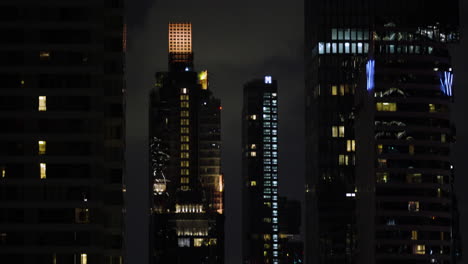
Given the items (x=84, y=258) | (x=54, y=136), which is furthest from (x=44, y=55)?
(x=84, y=258)

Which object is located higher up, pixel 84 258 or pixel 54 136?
pixel 54 136

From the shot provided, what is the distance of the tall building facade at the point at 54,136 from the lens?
139 meters

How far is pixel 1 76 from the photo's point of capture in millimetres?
144250

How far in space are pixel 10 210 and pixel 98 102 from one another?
50.2ft

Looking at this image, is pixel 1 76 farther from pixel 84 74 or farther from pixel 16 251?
pixel 16 251

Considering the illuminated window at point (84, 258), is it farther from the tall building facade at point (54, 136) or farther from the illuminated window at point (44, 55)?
the illuminated window at point (44, 55)

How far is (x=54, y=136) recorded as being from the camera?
467 feet

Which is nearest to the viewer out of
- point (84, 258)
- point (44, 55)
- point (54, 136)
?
point (84, 258)

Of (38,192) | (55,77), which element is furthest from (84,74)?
(38,192)

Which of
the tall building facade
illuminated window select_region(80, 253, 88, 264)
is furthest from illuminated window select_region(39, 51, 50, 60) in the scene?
illuminated window select_region(80, 253, 88, 264)

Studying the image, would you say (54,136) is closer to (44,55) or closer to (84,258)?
(44,55)

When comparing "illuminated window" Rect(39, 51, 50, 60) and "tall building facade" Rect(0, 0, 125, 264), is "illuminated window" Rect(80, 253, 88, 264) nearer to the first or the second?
"tall building facade" Rect(0, 0, 125, 264)

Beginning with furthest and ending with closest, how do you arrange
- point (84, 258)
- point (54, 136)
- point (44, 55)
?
point (44, 55)
point (54, 136)
point (84, 258)

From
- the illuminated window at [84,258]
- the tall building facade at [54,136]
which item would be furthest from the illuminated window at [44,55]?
the illuminated window at [84,258]
